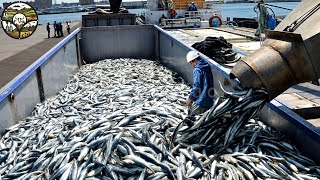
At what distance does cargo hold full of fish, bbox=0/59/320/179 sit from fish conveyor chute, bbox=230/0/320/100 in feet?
0.83

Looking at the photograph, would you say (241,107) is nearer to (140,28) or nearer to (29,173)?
(29,173)

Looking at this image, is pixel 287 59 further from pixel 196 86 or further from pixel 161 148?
pixel 161 148

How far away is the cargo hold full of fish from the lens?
181 inches

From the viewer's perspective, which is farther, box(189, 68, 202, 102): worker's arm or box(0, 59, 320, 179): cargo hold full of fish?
box(189, 68, 202, 102): worker's arm

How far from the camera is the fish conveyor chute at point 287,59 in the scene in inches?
190

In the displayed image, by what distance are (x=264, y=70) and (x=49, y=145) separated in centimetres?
382

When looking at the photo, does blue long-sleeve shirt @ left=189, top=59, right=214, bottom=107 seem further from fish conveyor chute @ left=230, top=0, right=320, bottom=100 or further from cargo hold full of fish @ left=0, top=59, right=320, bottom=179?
fish conveyor chute @ left=230, top=0, right=320, bottom=100

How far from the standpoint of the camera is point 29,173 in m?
4.84

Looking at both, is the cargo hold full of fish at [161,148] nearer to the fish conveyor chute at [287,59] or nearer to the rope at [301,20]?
the fish conveyor chute at [287,59]

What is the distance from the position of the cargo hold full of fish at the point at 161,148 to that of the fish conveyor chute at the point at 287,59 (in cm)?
25

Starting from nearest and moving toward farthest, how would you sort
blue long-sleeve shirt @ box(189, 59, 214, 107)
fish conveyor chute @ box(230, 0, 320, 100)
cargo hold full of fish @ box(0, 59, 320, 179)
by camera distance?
cargo hold full of fish @ box(0, 59, 320, 179), fish conveyor chute @ box(230, 0, 320, 100), blue long-sleeve shirt @ box(189, 59, 214, 107)

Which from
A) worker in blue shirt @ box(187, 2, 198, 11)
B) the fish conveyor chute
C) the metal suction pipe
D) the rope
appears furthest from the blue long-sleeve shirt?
worker in blue shirt @ box(187, 2, 198, 11)

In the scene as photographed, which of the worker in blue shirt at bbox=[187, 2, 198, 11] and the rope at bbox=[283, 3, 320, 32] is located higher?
the worker in blue shirt at bbox=[187, 2, 198, 11]

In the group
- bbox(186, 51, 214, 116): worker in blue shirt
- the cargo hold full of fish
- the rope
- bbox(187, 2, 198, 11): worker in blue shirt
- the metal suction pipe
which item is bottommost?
the cargo hold full of fish
